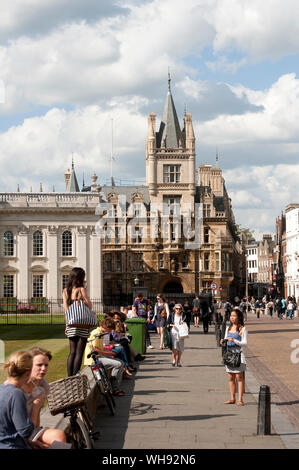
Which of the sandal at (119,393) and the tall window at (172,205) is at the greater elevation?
the tall window at (172,205)

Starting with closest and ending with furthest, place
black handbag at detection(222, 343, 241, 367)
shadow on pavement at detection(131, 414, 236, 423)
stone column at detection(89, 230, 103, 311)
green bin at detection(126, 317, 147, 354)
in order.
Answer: shadow on pavement at detection(131, 414, 236, 423)
black handbag at detection(222, 343, 241, 367)
green bin at detection(126, 317, 147, 354)
stone column at detection(89, 230, 103, 311)

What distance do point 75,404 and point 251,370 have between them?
12213 mm

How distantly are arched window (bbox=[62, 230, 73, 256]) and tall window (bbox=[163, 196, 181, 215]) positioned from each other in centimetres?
2357

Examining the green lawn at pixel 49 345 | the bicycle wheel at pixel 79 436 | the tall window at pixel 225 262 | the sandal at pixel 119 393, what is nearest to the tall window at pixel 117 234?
the tall window at pixel 225 262

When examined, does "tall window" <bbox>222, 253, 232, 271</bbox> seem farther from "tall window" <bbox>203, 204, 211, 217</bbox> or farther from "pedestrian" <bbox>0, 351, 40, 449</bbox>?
"pedestrian" <bbox>0, 351, 40, 449</bbox>

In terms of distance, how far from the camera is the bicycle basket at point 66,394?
8.97 m

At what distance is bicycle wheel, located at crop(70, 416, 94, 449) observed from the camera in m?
8.90

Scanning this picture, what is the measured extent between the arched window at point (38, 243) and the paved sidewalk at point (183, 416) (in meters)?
46.6

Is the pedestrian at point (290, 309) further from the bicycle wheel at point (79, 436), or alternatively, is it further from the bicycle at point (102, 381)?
the bicycle wheel at point (79, 436)

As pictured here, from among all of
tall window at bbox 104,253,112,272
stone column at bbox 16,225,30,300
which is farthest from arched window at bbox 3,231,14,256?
tall window at bbox 104,253,112,272

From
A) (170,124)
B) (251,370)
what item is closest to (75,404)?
(251,370)

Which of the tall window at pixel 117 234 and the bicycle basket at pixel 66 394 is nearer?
the bicycle basket at pixel 66 394

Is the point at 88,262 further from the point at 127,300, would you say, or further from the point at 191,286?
the point at 191,286

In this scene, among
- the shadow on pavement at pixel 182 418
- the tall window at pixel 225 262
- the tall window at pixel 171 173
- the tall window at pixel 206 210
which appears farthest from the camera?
the tall window at pixel 206 210
